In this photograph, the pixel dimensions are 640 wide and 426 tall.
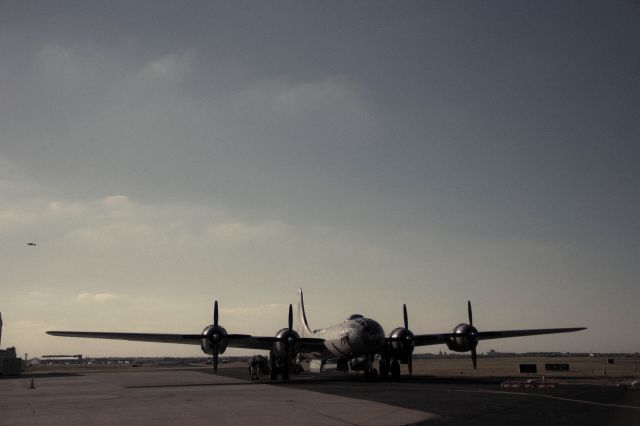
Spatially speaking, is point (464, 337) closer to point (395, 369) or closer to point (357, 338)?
point (395, 369)

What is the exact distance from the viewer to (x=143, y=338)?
127ft

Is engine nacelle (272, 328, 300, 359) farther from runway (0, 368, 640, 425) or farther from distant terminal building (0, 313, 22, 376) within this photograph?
distant terminal building (0, 313, 22, 376)

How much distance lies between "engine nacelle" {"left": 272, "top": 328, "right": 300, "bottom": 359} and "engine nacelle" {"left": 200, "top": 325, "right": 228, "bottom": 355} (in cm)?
426

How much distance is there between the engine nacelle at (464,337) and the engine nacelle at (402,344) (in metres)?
4.62

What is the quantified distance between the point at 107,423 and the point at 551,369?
49.3 meters

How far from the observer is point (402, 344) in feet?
121

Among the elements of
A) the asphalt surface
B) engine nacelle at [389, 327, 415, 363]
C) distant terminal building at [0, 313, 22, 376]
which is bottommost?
distant terminal building at [0, 313, 22, 376]

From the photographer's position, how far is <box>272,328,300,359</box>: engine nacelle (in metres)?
38.2

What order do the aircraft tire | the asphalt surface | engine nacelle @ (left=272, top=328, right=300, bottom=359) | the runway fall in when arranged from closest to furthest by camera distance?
the asphalt surface → the runway → the aircraft tire → engine nacelle @ (left=272, top=328, right=300, bottom=359)

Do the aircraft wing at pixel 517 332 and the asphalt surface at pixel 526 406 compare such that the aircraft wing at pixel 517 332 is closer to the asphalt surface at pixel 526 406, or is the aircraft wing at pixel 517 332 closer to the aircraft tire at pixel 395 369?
the aircraft tire at pixel 395 369

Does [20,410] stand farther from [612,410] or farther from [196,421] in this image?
[612,410]

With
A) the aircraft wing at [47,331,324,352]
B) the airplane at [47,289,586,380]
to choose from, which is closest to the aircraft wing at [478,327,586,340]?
the airplane at [47,289,586,380]

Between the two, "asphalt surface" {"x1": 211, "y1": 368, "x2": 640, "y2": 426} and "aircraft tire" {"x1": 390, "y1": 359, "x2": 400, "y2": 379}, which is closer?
"asphalt surface" {"x1": 211, "y1": 368, "x2": 640, "y2": 426}

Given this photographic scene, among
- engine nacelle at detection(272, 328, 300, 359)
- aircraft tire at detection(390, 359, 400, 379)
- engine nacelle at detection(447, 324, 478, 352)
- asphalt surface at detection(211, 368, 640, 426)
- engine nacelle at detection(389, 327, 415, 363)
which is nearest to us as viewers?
asphalt surface at detection(211, 368, 640, 426)
